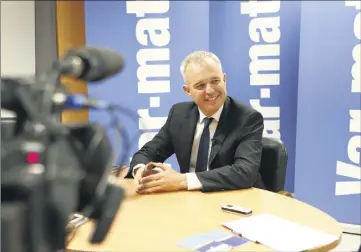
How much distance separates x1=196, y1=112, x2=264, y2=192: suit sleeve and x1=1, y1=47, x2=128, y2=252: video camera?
1261mm

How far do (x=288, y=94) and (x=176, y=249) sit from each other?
270cm

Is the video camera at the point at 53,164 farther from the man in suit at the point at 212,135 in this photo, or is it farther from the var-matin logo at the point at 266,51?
the var-matin logo at the point at 266,51

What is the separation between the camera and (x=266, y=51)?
3.72 meters

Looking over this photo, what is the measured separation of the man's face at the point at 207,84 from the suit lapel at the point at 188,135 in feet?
0.32

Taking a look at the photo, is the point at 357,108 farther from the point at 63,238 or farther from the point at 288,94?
the point at 63,238

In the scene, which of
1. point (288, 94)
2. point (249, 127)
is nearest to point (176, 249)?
point (249, 127)

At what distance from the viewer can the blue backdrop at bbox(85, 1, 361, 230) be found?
331 centimetres

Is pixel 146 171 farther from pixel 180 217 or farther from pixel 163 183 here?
pixel 180 217

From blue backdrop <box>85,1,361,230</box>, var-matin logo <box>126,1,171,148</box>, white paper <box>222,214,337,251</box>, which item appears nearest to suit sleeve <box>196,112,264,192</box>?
white paper <box>222,214,337,251</box>

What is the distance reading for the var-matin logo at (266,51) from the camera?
3.70m

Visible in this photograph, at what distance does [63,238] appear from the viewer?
57cm

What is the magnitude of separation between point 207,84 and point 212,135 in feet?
0.81

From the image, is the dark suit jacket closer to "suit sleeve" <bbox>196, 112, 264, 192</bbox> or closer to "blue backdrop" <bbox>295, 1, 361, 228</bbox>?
"suit sleeve" <bbox>196, 112, 264, 192</bbox>

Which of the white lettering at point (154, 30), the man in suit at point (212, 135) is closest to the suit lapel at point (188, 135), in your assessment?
the man in suit at point (212, 135)
